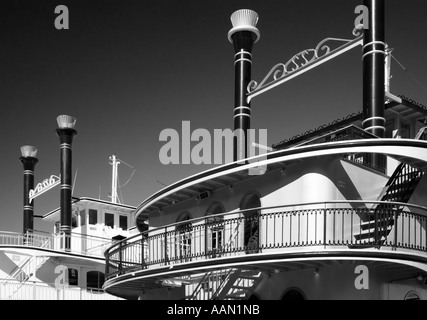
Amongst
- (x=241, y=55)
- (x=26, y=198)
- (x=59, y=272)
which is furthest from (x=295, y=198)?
(x=26, y=198)

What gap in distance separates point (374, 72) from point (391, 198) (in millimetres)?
4479

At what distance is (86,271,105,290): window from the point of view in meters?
31.5

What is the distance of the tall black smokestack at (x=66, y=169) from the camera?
2953 cm

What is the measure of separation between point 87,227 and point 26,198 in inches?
159

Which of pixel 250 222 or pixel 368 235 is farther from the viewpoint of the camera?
pixel 250 222

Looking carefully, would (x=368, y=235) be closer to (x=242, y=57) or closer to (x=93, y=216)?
(x=242, y=57)

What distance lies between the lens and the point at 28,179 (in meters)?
33.6

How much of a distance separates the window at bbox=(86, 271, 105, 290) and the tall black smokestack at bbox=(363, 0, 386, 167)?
61.7 ft

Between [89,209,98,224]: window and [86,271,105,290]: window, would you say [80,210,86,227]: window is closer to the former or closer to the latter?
[89,209,98,224]: window

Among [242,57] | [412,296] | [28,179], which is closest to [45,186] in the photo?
[28,179]

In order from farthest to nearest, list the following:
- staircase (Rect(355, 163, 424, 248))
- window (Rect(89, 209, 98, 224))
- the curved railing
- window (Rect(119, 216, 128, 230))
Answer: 1. window (Rect(119, 216, 128, 230))
2. window (Rect(89, 209, 98, 224))
3. staircase (Rect(355, 163, 424, 248))
4. the curved railing

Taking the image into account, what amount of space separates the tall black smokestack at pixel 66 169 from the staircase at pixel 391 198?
1805 cm

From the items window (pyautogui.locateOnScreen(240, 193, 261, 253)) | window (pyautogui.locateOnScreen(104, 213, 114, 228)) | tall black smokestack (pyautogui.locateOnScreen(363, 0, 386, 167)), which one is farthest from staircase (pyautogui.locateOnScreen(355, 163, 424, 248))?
window (pyautogui.locateOnScreen(104, 213, 114, 228))

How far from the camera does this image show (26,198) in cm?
3344
